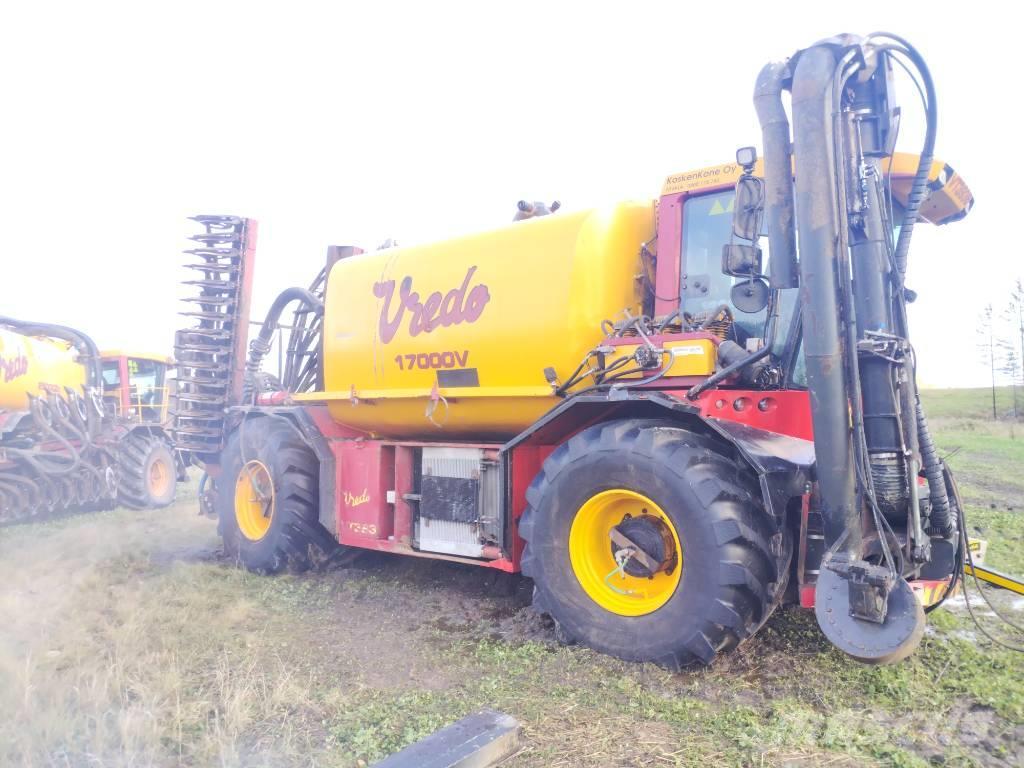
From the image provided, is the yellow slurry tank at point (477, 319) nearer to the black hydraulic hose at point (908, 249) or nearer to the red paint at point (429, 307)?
the red paint at point (429, 307)

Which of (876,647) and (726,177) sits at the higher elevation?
(726,177)

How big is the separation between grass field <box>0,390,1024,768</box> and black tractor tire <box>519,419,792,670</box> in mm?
191

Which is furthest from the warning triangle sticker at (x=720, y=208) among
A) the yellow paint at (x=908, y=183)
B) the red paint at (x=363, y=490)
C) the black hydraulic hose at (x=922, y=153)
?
the red paint at (x=363, y=490)

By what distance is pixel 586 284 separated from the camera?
16.6 ft

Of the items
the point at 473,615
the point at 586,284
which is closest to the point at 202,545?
the point at 473,615

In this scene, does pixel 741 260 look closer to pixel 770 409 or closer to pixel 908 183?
pixel 770 409

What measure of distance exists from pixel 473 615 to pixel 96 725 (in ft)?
8.38

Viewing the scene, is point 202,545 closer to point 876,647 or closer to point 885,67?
point 876,647

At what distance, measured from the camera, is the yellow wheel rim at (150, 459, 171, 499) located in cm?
1289

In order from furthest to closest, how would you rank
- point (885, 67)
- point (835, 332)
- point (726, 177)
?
point (726, 177), point (885, 67), point (835, 332)

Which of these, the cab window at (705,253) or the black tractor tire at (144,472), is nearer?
the cab window at (705,253)

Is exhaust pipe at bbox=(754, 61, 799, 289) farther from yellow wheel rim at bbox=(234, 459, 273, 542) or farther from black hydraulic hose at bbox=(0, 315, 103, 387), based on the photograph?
black hydraulic hose at bbox=(0, 315, 103, 387)

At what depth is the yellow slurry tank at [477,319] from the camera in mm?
5097

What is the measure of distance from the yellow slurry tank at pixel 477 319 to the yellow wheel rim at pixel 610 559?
0.90 metres
